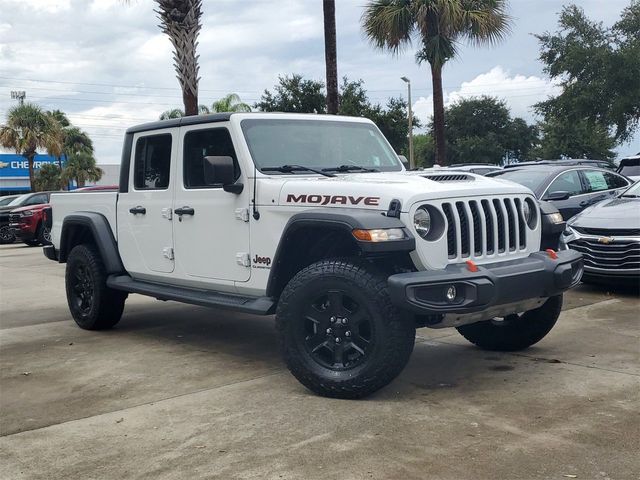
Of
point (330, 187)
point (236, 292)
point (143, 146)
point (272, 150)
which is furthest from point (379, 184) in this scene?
point (143, 146)

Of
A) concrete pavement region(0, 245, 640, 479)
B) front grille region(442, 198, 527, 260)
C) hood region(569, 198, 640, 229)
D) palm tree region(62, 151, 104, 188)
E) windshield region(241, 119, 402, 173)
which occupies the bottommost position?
concrete pavement region(0, 245, 640, 479)

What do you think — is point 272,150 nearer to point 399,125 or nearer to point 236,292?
point 236,292

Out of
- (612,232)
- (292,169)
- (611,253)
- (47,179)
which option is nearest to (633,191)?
(612,232)

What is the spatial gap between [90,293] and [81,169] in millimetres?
47571

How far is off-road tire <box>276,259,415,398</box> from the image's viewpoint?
4551 mm

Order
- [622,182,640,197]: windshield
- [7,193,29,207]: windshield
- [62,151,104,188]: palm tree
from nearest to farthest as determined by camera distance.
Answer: [622,182,640,197]: windshield
[7,193,29,207]: windshield
[62,151,104,188]: palm tree

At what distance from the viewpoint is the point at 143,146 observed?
22.2 ft

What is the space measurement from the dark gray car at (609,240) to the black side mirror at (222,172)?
4495 millimetres

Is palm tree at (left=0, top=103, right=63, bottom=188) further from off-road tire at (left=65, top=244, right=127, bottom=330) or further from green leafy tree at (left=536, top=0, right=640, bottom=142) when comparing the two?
off-road tire at (left=65, top=244, right=127, bottom=330)

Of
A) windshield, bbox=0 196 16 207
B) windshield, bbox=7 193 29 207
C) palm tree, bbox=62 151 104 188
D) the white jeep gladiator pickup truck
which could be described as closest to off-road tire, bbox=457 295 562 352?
the white jeep gladiator pickup truck

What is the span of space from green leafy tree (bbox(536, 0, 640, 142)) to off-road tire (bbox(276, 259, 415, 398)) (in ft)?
86.2

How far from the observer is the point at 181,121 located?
6316 millimetres

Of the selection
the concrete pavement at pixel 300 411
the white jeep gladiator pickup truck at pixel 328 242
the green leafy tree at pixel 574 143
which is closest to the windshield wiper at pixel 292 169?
the white jeep gladiator pickup truck at pixel 328 242

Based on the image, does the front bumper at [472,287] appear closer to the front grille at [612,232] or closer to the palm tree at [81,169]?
the front grille at [612,232]
